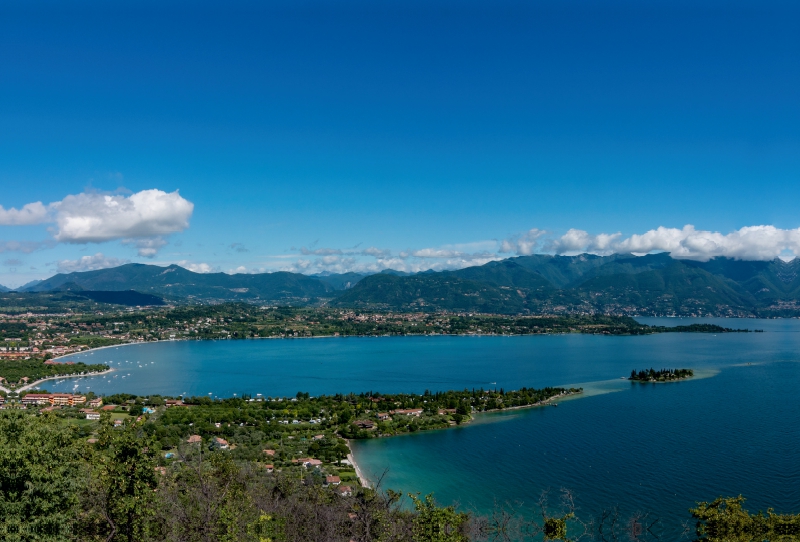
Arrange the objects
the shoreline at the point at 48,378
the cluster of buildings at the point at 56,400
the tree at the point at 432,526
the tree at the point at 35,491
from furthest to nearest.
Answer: the shoreline at the point at 48,378 → the cluster of buildings at the point at 56,400 → the tree at the point at 432,526 → the tree at the point at 35,491

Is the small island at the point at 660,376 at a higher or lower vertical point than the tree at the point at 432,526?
lower

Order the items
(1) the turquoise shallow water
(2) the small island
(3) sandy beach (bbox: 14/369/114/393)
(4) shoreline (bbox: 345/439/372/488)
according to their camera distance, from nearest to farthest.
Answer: (4) shoreline (bbox: 345/439/372/488), (1) the turquoise shallow water, (3) sandy beach (bbox: 14/369/114/393), (2) the small island

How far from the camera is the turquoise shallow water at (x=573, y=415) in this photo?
20797 mm

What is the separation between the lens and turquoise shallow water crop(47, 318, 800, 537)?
2080cm

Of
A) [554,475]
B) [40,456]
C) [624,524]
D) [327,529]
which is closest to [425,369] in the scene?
[554,475]

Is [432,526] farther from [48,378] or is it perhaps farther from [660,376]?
[48,378]

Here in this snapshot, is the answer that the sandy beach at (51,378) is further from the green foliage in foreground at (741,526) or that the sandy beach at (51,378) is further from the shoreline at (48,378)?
the green foliage in foreground at (741,526)

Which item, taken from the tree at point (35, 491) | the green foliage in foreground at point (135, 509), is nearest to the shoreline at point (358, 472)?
the green foliage in foreground at point (135, 509)

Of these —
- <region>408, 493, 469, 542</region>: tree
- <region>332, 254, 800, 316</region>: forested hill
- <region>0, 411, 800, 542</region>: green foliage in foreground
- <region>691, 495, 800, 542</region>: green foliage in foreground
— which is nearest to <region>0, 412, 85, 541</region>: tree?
<region>0, 411, 800, 542</region>: green foliage in foreground

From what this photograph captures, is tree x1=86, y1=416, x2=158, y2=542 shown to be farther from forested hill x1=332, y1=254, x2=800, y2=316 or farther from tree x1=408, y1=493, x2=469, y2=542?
forested hill x1=332, y1=254, x2=800, y2=316

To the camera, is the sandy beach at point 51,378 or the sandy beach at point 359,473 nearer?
the sandy beach at point 359,473

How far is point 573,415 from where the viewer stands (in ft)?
108

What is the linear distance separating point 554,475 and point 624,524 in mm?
5100

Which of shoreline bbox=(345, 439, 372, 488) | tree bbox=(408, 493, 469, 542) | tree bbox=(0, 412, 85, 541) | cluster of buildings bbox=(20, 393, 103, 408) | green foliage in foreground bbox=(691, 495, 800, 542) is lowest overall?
shoreline bbox=(345, 439, 372, 488)
